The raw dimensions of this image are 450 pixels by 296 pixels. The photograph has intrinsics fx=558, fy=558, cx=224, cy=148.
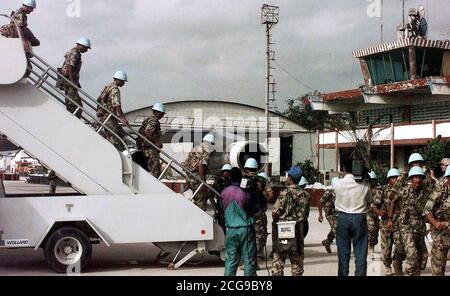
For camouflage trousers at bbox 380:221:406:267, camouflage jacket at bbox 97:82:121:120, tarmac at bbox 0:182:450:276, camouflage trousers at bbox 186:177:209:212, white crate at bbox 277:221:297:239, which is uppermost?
camouflage jacket at bbox 97:82:121:120

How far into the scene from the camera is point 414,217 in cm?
611

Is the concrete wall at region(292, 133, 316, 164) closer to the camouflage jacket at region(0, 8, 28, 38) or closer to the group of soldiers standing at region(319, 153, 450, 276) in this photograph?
the group of soldiers standing at region(319, 153, 450, 276)

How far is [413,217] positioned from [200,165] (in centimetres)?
253

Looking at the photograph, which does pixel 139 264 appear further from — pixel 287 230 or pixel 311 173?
pixel 311 173

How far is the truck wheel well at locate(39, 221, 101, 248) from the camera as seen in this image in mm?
6078

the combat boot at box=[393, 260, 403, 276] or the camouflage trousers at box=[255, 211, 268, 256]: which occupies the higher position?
the camouflage trousers at box=[255, 211, 268, 256]

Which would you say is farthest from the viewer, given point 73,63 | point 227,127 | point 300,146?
point 300,146

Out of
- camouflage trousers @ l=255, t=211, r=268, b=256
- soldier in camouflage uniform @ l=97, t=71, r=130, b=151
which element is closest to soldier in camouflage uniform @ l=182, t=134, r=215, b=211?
camouflage trousers @ l=255, t=211, r=268, b=256

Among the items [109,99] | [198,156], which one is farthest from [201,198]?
[109,99]

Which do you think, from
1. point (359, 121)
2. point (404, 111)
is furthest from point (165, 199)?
point (404, 111)

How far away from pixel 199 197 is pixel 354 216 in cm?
211

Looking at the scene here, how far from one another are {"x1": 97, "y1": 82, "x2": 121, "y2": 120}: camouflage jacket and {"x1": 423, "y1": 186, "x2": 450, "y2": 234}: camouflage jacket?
3.56m

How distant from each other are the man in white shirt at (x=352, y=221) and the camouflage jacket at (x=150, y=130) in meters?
2.33

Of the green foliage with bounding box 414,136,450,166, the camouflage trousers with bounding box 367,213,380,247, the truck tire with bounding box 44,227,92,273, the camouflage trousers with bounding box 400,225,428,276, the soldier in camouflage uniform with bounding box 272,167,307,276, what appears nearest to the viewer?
the soldier in camouflage uniform with bounding box 272,167,307,276
